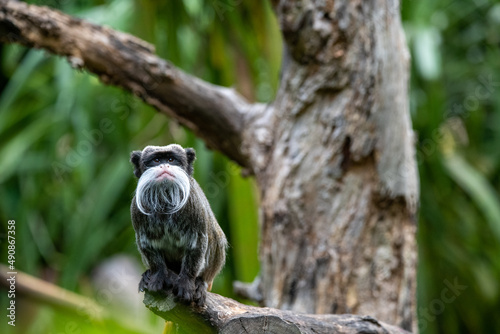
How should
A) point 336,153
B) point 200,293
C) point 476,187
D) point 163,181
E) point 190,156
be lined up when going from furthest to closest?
point 476,187
point 336,153
point 200,293
point 190,156
point 163,181

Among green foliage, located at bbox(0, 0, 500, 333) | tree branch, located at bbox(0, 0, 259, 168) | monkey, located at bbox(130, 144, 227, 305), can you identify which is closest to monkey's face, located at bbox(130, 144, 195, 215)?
monkey, located at bbox(130, 144, 227, 305)

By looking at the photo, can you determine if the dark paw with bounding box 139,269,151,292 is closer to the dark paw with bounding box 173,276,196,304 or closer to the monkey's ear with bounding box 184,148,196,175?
the dark paw with bounding box 173,276,196,304

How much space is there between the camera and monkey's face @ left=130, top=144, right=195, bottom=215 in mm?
Result: 1203

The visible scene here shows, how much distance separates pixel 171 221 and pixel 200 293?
21 cm

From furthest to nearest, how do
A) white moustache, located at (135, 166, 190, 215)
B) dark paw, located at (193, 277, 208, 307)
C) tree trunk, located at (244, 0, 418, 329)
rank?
tree trunk, located at (244, 0, 418, 329)
dark paw, located at (193, 277, 208, 307)
white moustache, located at (135, 166, 190, 215)

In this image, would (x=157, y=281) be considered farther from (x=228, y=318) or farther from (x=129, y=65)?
(x=129, y=65)

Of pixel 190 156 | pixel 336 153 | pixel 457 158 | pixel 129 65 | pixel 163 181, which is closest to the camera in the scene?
pixel 163 181

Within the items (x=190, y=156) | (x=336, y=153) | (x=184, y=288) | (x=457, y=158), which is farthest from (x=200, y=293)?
(x=457, y=158)

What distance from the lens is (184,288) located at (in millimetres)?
1385

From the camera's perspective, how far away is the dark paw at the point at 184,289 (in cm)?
138

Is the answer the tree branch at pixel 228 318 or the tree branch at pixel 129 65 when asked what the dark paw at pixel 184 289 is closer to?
the tree branch at pixel 228 318

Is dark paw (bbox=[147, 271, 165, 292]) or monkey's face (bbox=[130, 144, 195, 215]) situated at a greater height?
monkey's face (bbox=[130, 144, 195, 215])

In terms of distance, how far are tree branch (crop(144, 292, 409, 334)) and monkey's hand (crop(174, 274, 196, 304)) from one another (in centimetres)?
2

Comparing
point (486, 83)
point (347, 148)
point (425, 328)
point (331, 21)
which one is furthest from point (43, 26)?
point (486, 83)
